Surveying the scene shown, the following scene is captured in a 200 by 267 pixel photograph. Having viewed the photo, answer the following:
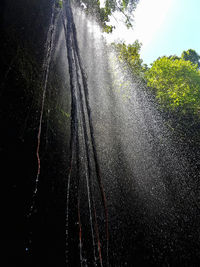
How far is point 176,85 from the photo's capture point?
8.15 metres

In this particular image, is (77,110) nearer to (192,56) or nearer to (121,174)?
(121,174)

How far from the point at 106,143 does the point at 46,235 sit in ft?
13.9

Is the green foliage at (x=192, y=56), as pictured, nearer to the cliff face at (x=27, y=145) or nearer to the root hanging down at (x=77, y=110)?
the cliff face at (x=27, y=145)

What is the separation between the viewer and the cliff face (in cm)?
225

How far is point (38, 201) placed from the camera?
2.75m

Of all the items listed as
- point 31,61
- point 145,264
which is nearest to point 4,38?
point 31,61

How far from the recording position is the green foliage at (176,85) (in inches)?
298

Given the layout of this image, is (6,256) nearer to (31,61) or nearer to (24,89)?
(24,89)

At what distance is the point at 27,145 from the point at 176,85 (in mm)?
8150

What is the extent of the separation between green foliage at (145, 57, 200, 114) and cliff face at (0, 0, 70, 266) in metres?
6.28

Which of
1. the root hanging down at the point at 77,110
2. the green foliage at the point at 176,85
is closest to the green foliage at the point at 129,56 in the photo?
the green foliage at the point at 176,85

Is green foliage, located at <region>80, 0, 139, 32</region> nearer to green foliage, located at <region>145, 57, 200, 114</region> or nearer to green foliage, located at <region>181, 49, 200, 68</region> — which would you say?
green foliage, located at <region>145, 57, 200, 114</region>

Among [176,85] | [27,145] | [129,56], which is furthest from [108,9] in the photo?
[27,145]

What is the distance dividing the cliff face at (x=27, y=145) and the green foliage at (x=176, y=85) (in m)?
6.28
